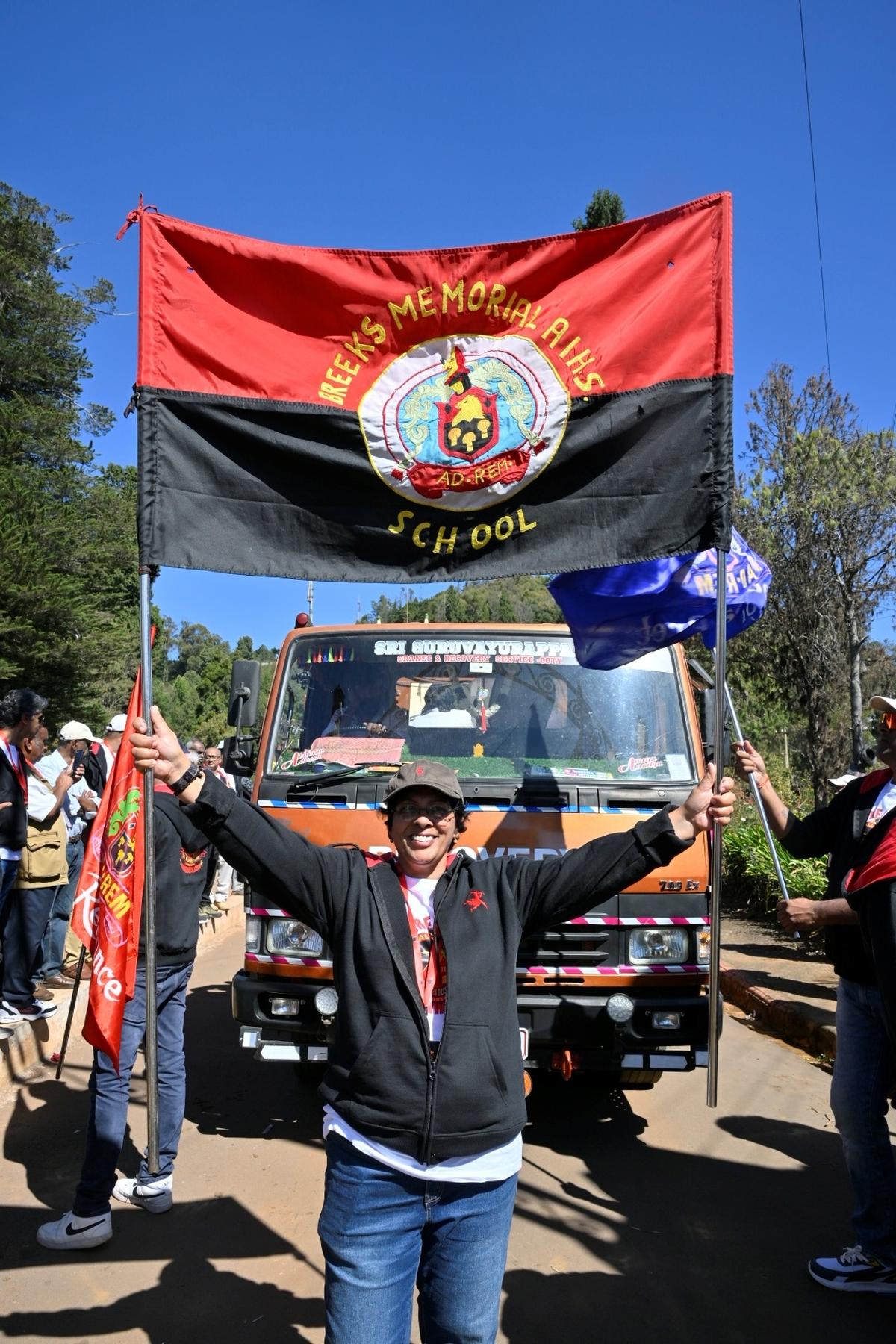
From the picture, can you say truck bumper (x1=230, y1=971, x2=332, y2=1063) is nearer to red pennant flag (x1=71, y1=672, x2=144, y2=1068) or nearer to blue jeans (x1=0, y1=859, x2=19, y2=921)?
red pennant flag (x1=71, y1=672, x2=144, y2=1068)

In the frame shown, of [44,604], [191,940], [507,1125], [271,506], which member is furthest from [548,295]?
[44,604]

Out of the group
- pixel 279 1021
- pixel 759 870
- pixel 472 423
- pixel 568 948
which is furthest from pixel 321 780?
pixel 759 870

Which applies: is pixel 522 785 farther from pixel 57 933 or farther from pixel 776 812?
pixel 57 933

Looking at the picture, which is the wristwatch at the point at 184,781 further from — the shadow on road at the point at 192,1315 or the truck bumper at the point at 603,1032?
the truck bumper at the point at 603,1032

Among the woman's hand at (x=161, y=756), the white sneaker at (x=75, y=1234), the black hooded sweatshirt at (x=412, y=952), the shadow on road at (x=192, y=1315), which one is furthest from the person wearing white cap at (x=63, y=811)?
the black hooded sweatshirt at (x=412, y=952)

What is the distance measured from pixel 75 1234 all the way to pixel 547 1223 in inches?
72.8

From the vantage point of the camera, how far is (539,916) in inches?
101

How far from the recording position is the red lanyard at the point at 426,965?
7.73ft

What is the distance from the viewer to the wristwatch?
2.43m

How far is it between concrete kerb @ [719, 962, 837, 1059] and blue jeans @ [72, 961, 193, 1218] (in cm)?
335

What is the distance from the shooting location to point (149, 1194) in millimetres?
4094

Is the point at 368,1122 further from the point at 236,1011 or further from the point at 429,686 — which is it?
the point at 429,686

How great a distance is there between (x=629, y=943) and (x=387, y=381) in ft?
8.64

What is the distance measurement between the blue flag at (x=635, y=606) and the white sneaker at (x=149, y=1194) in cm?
288
